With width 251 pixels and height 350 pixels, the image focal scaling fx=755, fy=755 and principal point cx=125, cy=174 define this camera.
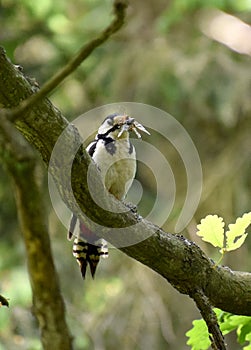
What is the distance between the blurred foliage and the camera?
5.06 m

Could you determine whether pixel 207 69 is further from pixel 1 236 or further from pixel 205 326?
pixel 205 326

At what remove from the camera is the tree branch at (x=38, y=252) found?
244 centimetres

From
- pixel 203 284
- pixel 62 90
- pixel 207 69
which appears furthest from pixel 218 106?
pixel 203 284

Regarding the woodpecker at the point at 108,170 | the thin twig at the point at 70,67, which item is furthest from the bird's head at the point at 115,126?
the thin twig at the point at 70,67

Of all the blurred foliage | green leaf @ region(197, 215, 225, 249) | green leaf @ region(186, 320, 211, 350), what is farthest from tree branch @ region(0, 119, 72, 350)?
the blurred foliage

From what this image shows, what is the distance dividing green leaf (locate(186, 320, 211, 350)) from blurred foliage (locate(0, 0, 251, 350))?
291 centimetres

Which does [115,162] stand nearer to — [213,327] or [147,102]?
[213,327]

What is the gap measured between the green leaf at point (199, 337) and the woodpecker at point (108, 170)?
2.76 feet

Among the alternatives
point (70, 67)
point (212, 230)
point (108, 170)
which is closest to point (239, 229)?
point (212, 230)

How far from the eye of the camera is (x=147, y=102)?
5.18 m

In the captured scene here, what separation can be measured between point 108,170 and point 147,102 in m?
2.50

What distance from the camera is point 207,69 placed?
16.8 feet

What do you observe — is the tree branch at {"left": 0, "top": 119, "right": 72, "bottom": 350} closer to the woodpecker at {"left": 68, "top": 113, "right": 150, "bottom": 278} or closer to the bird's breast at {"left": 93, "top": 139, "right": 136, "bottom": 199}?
the woodpecker at {"left": 68, "top": 113, "right": 150, "bottom": 278}

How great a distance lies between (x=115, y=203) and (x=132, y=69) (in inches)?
151
